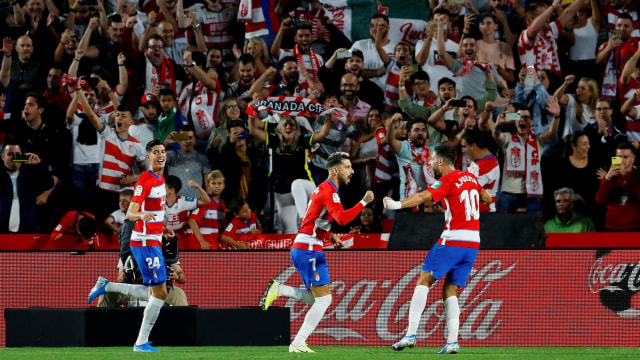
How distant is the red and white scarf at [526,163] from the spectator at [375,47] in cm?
258

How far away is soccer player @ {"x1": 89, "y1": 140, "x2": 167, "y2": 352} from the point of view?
31.4 ft

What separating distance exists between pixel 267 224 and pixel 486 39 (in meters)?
4.74

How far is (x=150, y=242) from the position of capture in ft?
31.8

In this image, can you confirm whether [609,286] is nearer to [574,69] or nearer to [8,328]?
[574,69]

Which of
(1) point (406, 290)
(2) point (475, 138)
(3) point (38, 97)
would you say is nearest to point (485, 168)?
(2) point (475, 138)

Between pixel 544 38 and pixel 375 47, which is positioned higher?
pixel 544 38

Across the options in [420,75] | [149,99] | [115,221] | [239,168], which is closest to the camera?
[115,221]

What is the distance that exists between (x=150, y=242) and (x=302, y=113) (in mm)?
4304

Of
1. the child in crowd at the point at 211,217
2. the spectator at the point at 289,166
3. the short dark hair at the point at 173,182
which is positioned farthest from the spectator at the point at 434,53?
the short dark hair at the point at 173,182

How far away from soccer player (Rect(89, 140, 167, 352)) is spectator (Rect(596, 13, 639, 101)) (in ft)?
25.7

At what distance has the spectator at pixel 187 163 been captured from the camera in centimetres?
1397

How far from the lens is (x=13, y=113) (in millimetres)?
14977

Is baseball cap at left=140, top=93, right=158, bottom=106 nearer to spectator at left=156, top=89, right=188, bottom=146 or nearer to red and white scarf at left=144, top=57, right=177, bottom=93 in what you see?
spectator at left=156, top=89, right=188, bottom=146

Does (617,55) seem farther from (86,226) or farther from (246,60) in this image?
(86,226)
